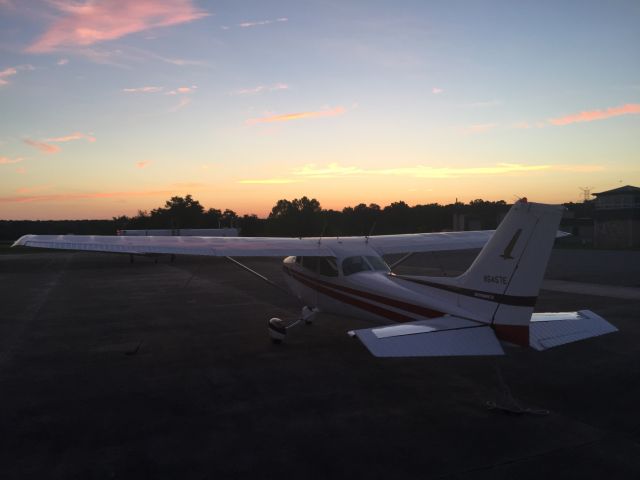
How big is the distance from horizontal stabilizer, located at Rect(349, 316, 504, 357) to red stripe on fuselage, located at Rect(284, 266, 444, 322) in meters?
0.86

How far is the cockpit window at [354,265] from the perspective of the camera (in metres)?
10.3

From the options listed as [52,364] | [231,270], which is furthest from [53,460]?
[231,270]

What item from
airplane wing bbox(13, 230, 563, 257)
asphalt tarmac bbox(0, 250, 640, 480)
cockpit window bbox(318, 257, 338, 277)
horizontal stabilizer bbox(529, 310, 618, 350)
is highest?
airplane wing bbox(13, 230, 563, 257)

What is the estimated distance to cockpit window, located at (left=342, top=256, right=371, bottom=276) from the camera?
10.3m

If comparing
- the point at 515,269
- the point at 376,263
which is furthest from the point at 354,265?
the point at 515,269

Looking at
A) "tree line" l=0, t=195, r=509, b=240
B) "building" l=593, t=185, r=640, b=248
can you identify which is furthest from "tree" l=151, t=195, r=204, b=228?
"building" l=593, t=185, r=640, b=248

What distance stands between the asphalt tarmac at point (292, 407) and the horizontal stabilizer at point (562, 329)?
2.46ft

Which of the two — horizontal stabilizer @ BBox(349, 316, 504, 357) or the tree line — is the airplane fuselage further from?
the tree line

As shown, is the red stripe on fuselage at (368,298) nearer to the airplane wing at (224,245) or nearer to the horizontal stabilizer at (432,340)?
the airplane wing at (224,245)

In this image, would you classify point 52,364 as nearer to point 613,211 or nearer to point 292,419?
point 292,419

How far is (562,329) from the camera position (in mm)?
6992

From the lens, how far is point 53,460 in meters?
5.60

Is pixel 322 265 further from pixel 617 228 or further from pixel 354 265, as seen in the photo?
pixel 617 228

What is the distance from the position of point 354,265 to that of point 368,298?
108 centimetres
